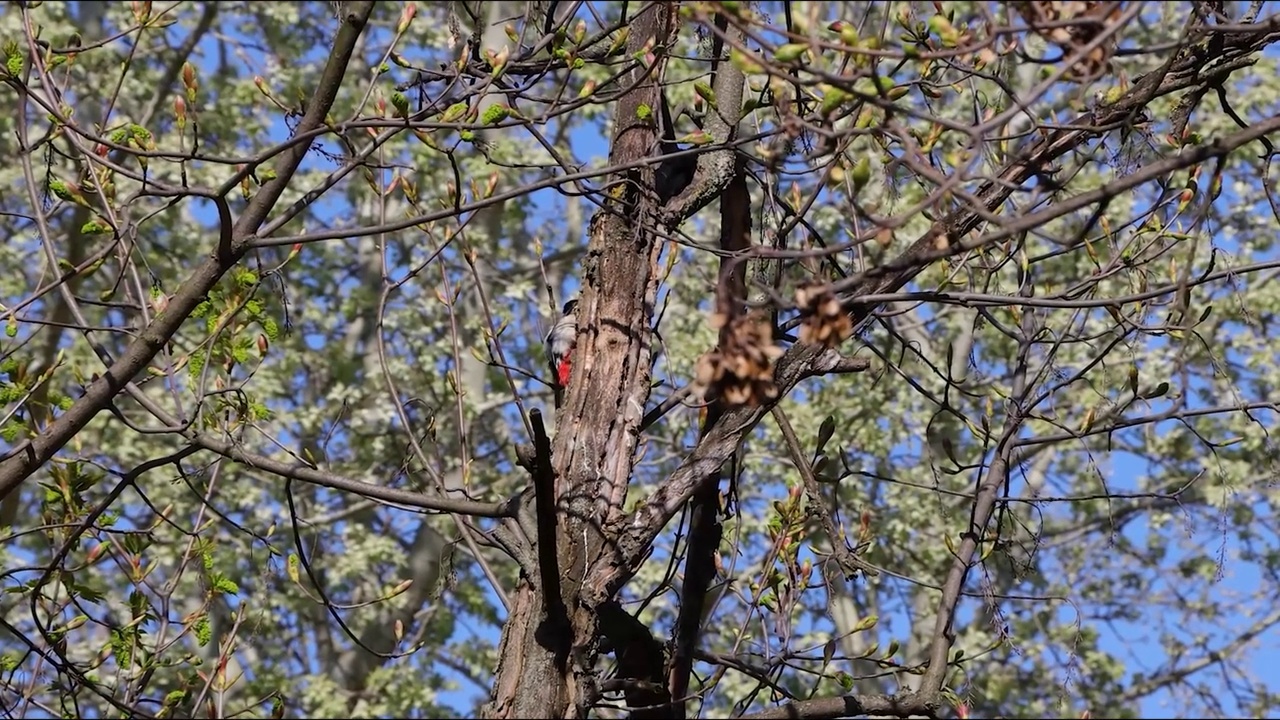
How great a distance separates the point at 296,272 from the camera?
11641 mm

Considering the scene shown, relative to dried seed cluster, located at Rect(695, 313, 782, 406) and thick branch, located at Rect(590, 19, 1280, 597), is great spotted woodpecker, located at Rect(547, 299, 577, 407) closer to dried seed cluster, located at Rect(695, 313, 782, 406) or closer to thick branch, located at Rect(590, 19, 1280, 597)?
thick branch, located at Rect(590, 19, 1280, 597)

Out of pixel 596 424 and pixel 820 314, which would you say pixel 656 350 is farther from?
pixel 820 314

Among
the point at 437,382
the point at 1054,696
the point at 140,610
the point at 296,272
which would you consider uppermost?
the point at 296,272

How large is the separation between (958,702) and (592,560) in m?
1.22

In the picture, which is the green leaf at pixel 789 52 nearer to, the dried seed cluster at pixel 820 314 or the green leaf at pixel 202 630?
the dried seed cluster at pixel 820 314

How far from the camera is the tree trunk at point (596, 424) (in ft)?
10.2

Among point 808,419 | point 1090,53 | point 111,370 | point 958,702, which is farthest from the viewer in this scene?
point 808,419

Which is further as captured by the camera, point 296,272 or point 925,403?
point 296,272

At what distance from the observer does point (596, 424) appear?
3.39m

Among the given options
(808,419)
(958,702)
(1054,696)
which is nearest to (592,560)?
(958,702)

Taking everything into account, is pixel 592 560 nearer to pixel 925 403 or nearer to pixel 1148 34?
pixel 925 403

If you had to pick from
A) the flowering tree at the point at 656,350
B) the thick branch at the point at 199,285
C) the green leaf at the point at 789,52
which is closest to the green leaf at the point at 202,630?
the flowering tree at the point at 656,350

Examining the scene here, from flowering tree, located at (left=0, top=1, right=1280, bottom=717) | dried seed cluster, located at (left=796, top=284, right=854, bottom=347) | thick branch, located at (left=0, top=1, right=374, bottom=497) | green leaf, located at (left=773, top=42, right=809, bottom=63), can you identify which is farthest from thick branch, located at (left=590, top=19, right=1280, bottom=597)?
thick branch, located at (left=0, top=1, right=374, bottom=497)

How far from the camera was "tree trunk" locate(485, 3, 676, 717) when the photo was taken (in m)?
3.10
